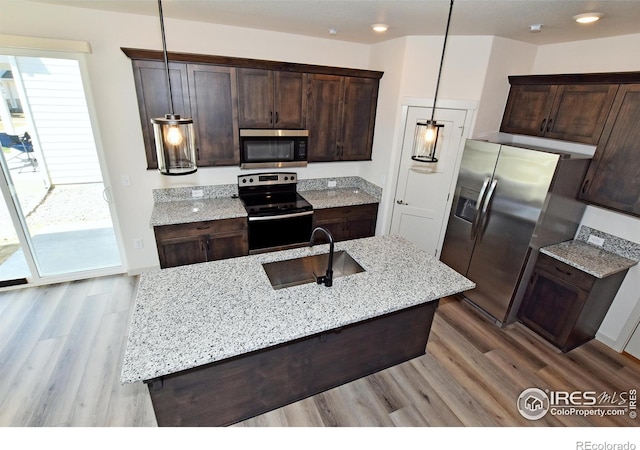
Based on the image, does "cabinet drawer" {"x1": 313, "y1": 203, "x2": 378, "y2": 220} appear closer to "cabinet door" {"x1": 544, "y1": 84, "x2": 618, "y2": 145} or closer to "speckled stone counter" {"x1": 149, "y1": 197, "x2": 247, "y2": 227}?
"speckled stone counter" {"x1": 149, "y1": 197, "x2": 247, "y2": 227}

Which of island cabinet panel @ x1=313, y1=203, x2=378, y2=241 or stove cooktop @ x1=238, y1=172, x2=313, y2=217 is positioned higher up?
stove cooktop @ x1=238, y1=172, x2=313, y2=217

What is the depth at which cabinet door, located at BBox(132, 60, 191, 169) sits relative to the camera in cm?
290

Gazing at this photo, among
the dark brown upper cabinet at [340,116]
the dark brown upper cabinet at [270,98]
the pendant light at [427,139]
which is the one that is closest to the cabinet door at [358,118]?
the dark brown upper cabinet at [340,116]

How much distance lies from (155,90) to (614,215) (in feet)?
14.6

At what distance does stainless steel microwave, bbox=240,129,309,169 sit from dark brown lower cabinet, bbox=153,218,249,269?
2.37ft

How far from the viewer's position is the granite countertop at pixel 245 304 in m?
1.54

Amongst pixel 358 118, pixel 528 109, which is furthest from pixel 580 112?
pixel 358 118

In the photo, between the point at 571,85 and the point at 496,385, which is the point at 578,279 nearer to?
the point at 496,385

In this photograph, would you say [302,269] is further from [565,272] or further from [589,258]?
[589,258]

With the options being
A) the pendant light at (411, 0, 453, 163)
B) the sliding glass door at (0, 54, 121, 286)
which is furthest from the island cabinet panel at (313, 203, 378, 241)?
the sliding glass door at (0, 54, 121, 286)

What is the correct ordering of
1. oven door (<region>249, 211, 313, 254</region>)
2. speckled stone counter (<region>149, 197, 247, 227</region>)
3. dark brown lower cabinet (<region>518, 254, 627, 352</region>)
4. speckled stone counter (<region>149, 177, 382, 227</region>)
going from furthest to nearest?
oven door (<region>249, 211, 313, 254</region>)
speckled stone counter (<region>149, 177, 382, 227</region>)
speckled stone counter (<region>149, 197, 247, 227</region>)
dark brown lower cabinet (<region>518, 254, 627, 352</region>)

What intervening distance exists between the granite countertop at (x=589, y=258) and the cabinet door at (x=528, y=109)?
1.14 m

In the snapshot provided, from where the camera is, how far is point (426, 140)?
2.29 meters

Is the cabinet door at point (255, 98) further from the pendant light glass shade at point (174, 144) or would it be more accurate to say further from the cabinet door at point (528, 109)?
the cabinet door at point (528, 109)
